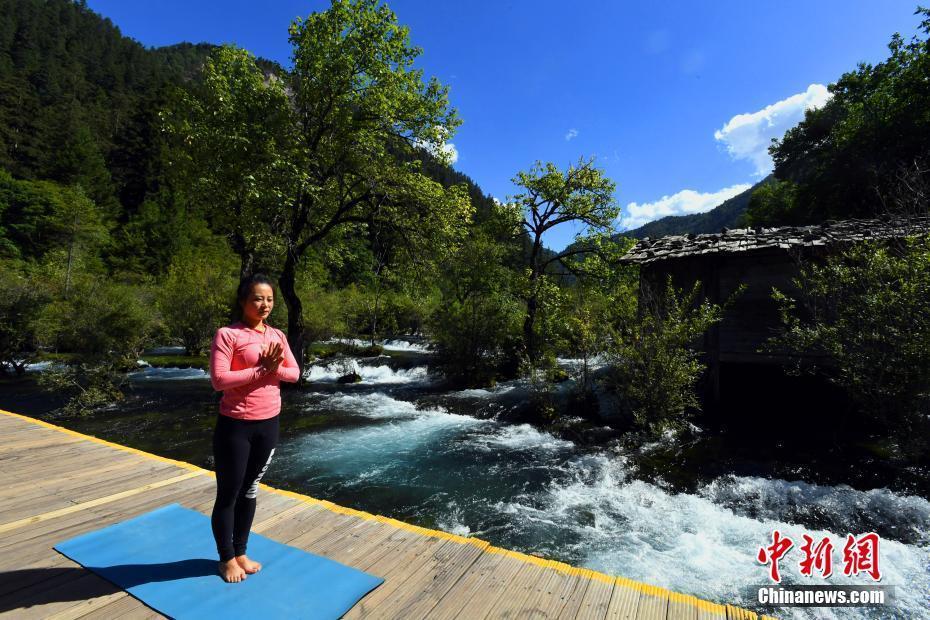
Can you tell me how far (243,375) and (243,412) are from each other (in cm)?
26

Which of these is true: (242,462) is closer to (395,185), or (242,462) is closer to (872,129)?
(395,185)

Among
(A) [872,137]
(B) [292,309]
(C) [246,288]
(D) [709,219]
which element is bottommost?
(B) [292,309]

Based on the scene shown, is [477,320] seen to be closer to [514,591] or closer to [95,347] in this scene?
[95,347]

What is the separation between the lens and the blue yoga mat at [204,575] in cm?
252

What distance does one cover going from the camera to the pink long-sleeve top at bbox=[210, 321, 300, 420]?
2521 millimetres

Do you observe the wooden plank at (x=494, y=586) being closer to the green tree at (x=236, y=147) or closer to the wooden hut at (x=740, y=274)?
the wooden hut at (x=740, y=274)

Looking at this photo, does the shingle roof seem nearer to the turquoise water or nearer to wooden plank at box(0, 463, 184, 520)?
the turquoise water

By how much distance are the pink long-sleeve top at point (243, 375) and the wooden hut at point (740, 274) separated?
371 inches

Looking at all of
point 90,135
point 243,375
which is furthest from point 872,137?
point 90,135

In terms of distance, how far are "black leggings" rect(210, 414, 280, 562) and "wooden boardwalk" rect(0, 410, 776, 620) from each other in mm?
542

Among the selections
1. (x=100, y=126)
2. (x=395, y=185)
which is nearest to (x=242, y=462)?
(x=395, y=185)

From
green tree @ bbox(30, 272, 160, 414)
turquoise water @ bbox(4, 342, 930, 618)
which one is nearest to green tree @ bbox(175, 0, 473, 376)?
green tree @ bbox(30, 272, 160, 414)

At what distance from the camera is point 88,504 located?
3.91 m

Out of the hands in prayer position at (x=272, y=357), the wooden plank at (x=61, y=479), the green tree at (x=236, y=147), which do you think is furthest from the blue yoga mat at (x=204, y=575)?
the green tree at (x=236, y=147)
